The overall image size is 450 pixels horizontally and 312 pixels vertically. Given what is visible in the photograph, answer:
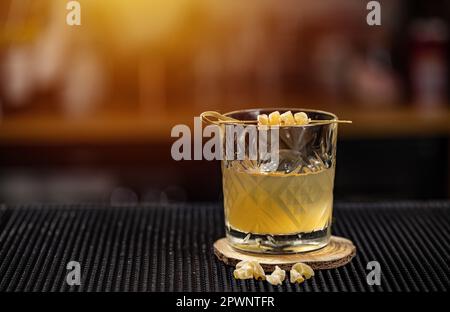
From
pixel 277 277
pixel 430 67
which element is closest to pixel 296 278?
pixel 277 277

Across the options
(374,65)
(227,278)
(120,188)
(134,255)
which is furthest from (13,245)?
(374,65)

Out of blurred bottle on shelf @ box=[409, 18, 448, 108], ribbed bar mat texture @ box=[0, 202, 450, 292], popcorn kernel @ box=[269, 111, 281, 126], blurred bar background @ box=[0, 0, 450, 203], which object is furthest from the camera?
blurred bottle on shelf @ box=[409, 18, 448, 108]

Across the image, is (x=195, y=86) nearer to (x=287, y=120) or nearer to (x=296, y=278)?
(x=287, y=120)

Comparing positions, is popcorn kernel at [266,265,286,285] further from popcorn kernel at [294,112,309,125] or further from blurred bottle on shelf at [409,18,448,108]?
blurred bottle on shelf at [409,18,448,108]

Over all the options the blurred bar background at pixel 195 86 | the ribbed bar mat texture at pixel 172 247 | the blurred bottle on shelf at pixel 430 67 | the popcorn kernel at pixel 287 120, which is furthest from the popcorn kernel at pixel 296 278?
the blurred bottle on shelf at pixel 430 67

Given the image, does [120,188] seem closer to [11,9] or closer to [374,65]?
[11,9]

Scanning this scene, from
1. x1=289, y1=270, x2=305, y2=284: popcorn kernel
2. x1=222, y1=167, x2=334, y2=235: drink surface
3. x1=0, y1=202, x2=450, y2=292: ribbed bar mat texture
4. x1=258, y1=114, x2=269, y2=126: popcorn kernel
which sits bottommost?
x1=0, y1=202, x2=450, y2=292: ribbed bar mat texture

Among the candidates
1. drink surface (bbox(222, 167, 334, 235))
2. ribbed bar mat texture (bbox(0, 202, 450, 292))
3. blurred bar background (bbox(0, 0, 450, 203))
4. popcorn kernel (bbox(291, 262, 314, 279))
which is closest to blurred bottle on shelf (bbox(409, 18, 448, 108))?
blurred bar background (bbox(0, 0, 450, 203))
